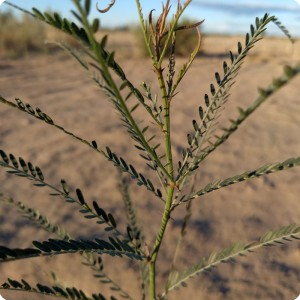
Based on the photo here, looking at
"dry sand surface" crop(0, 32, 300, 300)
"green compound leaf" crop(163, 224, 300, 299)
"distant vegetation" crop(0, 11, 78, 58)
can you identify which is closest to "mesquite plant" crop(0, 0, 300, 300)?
"green compound leaf" crop(163, 224, 300, 299)

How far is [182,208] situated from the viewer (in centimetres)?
288

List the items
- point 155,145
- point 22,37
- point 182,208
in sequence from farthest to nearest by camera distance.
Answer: point 22,37 < point 182,208 < point 155,145

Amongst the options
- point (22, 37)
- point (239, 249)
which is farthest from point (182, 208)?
point (22, 37)

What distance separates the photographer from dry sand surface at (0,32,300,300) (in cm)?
215

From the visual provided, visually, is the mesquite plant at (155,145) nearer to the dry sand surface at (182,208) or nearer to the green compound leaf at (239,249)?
the green compound leaf at (239,249)

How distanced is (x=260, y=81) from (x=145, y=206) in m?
4.53

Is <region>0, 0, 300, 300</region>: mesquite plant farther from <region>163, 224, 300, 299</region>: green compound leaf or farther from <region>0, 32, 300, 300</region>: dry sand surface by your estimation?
<region>0, 32, 300, 300</region>: dry sand surface

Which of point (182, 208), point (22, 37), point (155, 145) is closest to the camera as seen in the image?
point (155, 145)

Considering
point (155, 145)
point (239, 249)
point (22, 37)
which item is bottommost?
point (239, 249)

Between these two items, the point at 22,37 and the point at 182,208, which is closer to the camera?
the point at 182,208

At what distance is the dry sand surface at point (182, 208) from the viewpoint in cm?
215

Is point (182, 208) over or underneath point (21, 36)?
underneath

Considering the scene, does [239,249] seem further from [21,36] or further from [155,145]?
[21,36]

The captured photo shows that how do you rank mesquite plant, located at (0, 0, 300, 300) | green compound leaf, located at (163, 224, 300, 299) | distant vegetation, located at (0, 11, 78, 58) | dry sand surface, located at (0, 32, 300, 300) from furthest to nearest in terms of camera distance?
distant vegetation, located at (0, 11, 78, 58) → dry sand surface, located at (0, 32, 300, 300) → green compound leaf, located at (163, 224, 300, 299) → mesquite plant, located at (0, 0, 300, 300)
